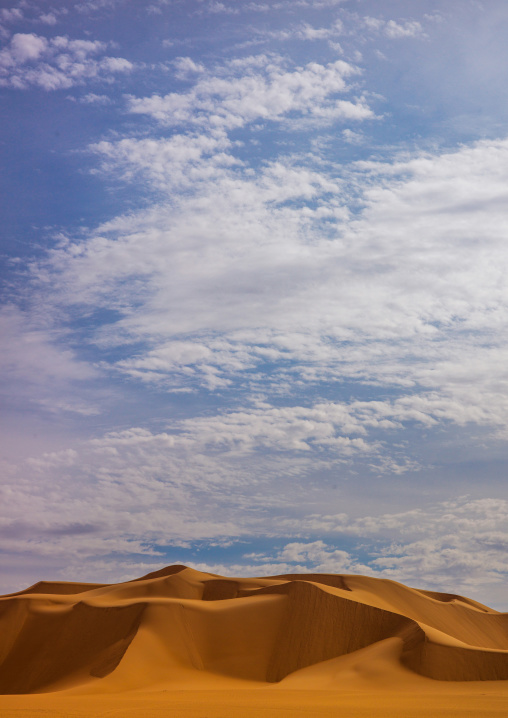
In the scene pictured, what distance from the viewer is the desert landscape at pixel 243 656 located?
25.3m

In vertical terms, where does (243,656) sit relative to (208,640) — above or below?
below

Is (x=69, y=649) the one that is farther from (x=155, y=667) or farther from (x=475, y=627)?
(x=475, y=627)

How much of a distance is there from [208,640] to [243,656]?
240 centimetres

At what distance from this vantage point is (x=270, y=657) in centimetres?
3856

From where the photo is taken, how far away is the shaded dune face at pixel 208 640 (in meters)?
34.1

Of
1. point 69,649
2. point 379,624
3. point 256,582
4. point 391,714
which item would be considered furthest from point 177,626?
point 391,714

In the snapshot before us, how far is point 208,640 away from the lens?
3997cm

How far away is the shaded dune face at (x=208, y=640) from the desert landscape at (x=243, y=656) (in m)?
0.07

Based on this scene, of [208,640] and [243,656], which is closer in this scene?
[243,656]

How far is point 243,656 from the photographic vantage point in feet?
127

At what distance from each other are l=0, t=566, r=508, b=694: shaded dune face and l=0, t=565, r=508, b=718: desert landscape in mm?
72

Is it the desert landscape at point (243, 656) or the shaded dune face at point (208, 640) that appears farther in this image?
the shaded dune face at point (208, 640)

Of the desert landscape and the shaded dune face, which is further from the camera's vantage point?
the shaded dune face

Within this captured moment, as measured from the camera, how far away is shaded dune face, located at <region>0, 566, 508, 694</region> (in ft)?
112
